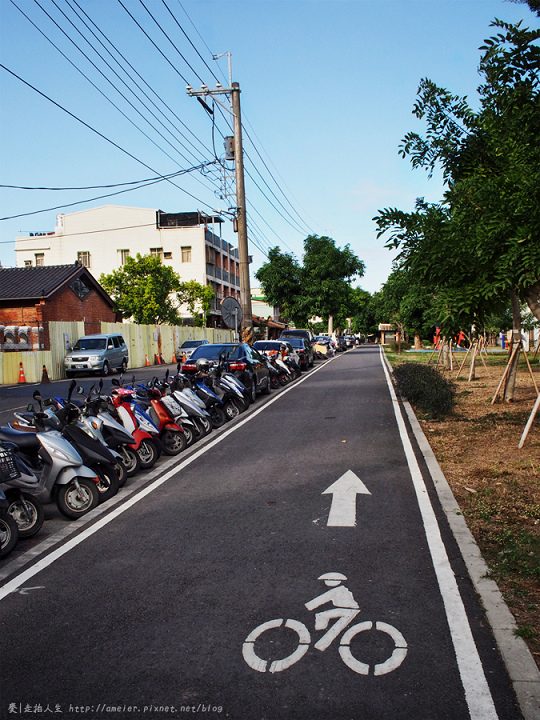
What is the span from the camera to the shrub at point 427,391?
13195mm

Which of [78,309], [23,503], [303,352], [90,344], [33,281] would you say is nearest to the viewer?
[23,503]

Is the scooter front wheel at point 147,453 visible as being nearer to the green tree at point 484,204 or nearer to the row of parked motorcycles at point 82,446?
the row of parked motorcycles at point 82,446

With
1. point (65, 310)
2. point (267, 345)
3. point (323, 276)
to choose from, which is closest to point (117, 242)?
point (323, 276)

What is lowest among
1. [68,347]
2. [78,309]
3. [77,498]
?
[77,498]

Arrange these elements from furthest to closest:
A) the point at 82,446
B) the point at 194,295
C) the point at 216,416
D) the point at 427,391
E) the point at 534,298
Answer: the point at 194,295 → the point at 427,391 → the point at 216,416 → the point at 534,298 → the point at 82,446

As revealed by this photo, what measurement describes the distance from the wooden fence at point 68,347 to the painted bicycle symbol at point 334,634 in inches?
894

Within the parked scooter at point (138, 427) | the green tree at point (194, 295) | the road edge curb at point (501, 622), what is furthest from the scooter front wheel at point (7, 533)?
the green tree at point (194, 295)

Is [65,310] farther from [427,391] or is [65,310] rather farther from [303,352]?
[427,391]

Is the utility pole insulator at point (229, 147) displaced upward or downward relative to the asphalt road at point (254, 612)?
upward

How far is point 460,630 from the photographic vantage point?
3.96m

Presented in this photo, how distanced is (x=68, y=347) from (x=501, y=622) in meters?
27.6

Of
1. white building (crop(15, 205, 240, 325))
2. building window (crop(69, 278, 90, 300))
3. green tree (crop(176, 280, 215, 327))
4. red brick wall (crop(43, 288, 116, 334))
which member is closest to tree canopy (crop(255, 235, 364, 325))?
white building (crop(15, 205, 240, 325))

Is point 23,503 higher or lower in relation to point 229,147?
lower

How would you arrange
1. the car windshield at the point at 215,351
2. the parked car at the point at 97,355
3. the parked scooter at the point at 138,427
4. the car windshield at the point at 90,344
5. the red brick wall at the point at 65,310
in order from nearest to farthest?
the parked scooter at the point at 138,427 → the car windshield at the point at 215,351 → the parked car at the point at 97,355 → the car windshield at the point at 90,344 → the red brick wall at the point at 65,310
